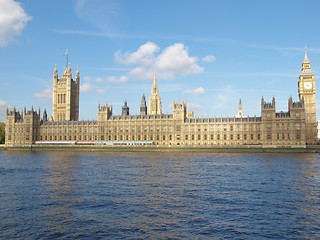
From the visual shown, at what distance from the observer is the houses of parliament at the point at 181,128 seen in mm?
116938

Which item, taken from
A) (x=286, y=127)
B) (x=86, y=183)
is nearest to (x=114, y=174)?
(x=86, y=183)

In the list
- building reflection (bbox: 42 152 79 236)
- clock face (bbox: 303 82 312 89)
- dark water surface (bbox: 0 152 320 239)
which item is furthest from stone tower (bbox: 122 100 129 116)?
dark water surface (bbox: 0 152 320 239)

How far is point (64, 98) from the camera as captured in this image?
598 ft

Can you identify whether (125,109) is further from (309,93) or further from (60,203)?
(60,203)

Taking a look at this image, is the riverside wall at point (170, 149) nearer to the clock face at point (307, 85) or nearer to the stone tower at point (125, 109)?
the clock face at point (307, 85)

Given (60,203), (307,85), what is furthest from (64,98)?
(60,203)

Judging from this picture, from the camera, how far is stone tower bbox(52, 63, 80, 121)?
18000 cm

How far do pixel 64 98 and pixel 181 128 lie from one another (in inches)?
3241

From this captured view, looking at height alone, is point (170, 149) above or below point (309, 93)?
below

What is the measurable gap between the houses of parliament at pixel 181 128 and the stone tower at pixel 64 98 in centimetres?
1928

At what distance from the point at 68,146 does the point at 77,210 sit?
4281 inches

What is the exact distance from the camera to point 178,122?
134 meters

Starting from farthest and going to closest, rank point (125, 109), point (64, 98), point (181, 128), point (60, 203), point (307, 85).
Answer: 1. point (64, 98)
2. point (125, 109)
3. point (307, 85)
4. point (181, 128)
5. point (60, 203)

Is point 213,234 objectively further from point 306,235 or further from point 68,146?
point 68,146
